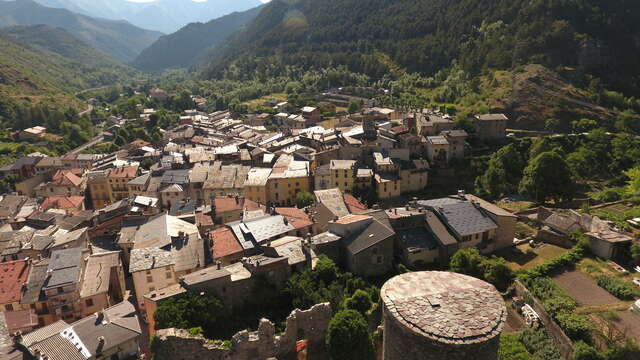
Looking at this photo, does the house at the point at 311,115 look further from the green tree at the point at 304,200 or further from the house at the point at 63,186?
the house at the point at 63,186

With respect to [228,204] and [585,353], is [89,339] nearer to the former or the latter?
[228,204]

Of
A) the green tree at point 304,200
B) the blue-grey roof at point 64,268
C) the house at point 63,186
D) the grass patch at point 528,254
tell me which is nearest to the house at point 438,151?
the green tree at point 304,200

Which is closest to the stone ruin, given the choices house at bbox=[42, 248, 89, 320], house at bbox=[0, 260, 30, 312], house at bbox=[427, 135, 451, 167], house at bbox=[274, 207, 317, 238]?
house at bbox=[274, 207, 317, 238]

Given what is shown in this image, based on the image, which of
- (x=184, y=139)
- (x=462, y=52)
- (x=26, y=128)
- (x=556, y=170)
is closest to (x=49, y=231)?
(x=184, y=139)

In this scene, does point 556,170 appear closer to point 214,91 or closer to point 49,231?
point 49,231

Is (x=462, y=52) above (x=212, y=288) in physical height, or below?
above
